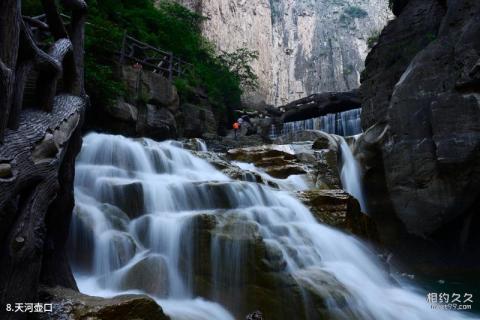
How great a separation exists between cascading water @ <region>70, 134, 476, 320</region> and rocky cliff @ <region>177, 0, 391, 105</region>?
2800 cm

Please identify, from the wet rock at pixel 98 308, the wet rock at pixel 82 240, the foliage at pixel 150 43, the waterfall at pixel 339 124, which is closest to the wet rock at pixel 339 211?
the wet rock at pixel 82 240

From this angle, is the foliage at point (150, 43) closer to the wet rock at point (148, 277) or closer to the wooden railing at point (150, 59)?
the wooden railing at point (150, 59)

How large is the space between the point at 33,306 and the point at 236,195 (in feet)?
13.3

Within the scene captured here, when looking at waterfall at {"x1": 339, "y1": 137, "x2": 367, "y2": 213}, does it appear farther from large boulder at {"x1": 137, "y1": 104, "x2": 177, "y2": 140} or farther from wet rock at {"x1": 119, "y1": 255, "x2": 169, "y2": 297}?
wet rock at {"x1": 119, "y1": 255, "x2": 169, "y2": 297}

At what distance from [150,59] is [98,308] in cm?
1389

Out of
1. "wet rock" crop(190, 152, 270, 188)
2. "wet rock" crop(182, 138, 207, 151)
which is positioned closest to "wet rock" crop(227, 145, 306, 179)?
"wet rock" crop(190, 152, 270, 188)

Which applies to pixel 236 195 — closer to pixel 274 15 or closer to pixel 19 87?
pixel 19 87

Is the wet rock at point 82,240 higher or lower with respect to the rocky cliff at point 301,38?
lower

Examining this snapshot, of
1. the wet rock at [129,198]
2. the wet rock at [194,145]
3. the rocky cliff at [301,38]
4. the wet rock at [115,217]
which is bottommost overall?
the wet rock at [115,217]

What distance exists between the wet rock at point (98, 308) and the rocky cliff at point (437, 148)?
6.90 metres

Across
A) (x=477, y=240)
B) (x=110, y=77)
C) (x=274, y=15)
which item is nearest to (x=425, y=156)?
(x=477, y=240)

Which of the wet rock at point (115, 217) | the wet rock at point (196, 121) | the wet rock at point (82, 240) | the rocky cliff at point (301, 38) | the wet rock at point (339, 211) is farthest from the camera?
the rocky cliff at point (301, 38)

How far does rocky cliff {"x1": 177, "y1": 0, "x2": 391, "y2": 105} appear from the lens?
37.3m

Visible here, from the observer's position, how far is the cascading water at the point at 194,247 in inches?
167
